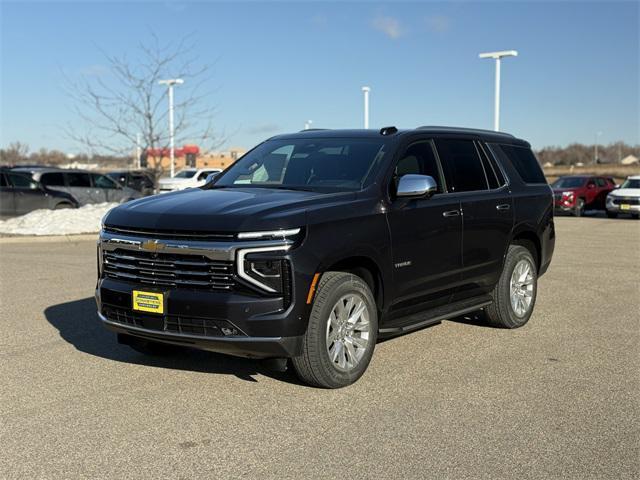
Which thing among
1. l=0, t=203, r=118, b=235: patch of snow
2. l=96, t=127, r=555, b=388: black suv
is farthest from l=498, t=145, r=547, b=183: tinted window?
l=0, t=203, r=118, b=235: patch of snow

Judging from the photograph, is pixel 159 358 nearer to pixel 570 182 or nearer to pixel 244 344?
pixel 244 344

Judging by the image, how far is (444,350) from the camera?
6656mm

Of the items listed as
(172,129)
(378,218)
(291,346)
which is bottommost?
(291,346)

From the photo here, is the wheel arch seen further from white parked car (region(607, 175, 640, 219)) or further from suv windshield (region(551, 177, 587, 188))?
suv windshield (region(551, 177, 587, 188))

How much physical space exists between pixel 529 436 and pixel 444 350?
2.15 meters

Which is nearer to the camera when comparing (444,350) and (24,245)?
(444,350)

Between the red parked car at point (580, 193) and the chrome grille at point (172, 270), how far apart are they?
85.7 feet

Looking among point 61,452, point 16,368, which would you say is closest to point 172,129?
point 16,368

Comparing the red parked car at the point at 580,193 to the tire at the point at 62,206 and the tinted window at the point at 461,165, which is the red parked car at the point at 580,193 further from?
the tinted window at the point at 461,165

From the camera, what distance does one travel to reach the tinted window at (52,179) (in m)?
20.1

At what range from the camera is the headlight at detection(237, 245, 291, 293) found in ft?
16.1

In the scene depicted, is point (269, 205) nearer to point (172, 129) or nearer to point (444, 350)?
point (444, 350)

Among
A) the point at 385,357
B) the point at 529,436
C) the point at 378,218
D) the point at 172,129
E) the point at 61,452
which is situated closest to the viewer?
the point at 61,452

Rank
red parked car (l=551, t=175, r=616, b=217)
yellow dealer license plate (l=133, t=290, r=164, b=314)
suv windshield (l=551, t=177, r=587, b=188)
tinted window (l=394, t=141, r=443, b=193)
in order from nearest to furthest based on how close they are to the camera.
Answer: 1. yellow dealer license plate (l=133, t=290, r=164, b=314)
2. tinted window (l=394, t=141, r=443, b=193)
3. red parked car (l=551, t=175, r=616, b=217)
4. suv windshield (l=551, t=177, r=587, b=188)
